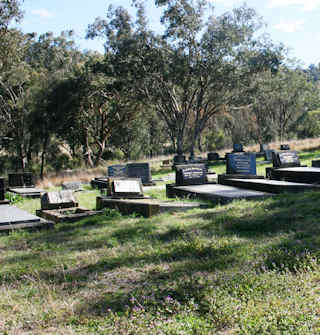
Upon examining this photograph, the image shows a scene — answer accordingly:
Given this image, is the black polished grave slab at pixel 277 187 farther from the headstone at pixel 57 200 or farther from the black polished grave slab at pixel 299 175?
the headstone at pixel 57 200

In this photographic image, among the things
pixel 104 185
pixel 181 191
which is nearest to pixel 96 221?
pixel 181 191

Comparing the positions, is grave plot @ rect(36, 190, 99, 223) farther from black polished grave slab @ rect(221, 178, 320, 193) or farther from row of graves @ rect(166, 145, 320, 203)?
black polished grave slab @ rect(221, 178, 320, 193)

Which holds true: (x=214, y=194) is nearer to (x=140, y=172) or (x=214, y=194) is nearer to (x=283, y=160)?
(x=283, y=160)

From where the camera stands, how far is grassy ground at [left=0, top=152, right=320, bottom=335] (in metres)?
3.29

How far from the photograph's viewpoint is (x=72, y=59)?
1650 inches

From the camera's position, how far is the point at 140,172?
1738 cm

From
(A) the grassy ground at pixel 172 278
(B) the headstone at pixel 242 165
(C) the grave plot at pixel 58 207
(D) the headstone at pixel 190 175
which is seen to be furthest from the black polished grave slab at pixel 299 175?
(C) the grave plot at pixel 58 207

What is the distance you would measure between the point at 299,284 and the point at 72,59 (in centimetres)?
4111

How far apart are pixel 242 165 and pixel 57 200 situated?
590 centimetres

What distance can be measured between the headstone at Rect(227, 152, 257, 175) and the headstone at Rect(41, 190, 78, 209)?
5.19m

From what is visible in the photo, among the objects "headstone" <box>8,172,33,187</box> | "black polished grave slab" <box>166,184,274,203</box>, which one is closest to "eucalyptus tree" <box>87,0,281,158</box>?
"headstone" <box>8,172,33,187</box>

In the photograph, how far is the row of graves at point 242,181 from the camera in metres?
9.99

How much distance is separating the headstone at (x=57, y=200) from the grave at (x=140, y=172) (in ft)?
20.7

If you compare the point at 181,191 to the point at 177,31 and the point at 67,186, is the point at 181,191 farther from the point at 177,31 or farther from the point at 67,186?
the point at 177,31
